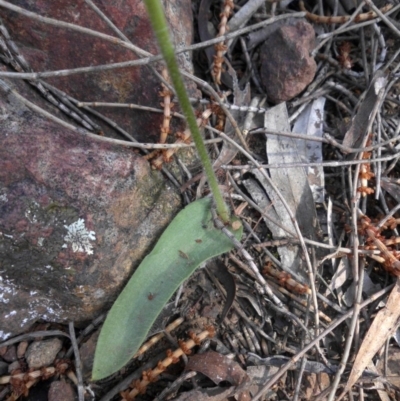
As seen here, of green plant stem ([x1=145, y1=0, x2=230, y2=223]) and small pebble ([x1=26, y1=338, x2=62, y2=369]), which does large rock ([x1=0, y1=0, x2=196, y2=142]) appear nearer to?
green plant stem ([x1=145, y1=0, x2=230, y2=223])

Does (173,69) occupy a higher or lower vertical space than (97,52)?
lower

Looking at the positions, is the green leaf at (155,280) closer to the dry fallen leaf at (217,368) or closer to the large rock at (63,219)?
the large rock at (63,219)

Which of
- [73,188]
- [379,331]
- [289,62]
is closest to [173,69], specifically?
[73,188]

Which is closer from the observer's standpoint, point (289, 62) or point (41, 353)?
point (41, 353)

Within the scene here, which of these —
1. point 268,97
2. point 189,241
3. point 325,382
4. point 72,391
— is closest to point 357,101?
point 268,97

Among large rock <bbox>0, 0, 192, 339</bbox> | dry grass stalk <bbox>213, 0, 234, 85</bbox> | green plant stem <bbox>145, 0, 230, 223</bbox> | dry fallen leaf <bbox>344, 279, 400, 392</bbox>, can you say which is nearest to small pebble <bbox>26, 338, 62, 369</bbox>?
large rock <bbox>0, 0, 192, 339</bbox>

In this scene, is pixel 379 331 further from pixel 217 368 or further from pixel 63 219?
pixel 63 219
